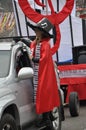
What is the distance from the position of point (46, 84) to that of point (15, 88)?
813 mm

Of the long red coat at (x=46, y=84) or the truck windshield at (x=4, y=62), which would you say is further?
the long red coat at (x=46, y=84)

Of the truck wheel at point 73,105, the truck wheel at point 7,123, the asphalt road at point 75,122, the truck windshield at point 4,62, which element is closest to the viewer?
the truck wheel at point 7,123

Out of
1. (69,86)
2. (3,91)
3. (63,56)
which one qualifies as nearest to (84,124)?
(69,86)

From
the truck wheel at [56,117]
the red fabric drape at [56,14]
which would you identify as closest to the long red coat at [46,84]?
the truck wheel at [56,117]

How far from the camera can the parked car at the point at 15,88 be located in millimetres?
7320

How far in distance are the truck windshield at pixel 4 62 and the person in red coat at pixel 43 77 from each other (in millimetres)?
442

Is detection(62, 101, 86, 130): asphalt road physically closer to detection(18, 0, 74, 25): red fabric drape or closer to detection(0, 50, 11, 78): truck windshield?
detection(18, 0, 74, 25): red fabric drape

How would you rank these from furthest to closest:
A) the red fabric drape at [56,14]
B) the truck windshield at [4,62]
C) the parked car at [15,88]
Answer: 1. the red fabric drape at [56,14]
2. the truck windshield at [4,62]
3. the parked car at [15,88]

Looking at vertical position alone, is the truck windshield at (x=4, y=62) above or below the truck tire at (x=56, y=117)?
above

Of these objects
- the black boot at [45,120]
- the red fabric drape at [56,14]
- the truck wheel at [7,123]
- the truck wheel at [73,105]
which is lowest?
the truck wheel at [73,105]

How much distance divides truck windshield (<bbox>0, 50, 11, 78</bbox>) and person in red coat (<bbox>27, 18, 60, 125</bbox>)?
442 mm

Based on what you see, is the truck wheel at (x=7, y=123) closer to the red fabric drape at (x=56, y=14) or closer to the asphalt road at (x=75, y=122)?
the asphalt road at (x=75, y=122)

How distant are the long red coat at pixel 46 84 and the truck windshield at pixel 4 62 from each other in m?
0.50

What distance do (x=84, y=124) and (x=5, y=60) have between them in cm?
323
